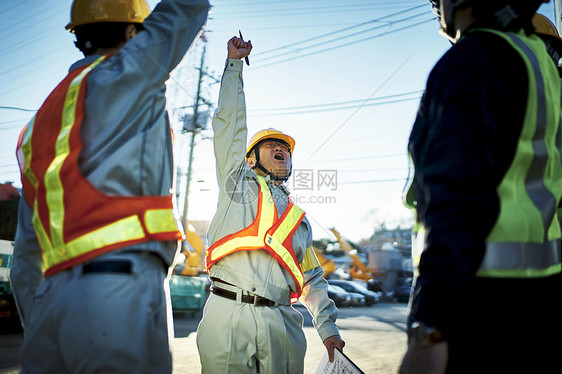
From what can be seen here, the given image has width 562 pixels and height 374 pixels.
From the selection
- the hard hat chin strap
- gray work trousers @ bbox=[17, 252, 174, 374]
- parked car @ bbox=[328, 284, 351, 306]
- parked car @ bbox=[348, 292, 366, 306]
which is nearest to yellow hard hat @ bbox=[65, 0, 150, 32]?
gray work trousers @ bbox=[17, 252, 174, 374]

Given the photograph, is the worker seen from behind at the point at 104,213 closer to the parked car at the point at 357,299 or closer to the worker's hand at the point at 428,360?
the worker's hand at the point at 428,360

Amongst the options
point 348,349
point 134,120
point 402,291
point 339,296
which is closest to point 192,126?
point 339,296

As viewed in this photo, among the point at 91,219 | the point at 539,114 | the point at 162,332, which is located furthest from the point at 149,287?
the point at 539,114

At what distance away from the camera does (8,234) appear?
11.9 metres

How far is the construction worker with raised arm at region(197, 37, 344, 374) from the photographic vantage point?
2525mm

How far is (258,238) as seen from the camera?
8.83ft

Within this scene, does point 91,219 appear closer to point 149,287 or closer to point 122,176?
point 122,176

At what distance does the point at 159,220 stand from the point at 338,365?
1.56 m

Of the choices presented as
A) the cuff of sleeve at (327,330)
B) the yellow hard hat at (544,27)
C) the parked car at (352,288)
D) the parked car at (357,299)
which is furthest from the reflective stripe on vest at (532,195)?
the parked car at (352,288)

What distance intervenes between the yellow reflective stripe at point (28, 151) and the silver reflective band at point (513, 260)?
1.47 metres

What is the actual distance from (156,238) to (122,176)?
Result: 234mm

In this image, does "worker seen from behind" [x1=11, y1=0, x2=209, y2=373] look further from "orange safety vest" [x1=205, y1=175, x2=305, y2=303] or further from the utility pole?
the utility pole

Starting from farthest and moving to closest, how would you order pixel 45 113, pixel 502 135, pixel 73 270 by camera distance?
pixel 45 113, pixel 73 270, pixel 502 135

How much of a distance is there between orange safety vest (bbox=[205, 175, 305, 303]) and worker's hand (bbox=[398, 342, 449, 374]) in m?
1.72
